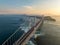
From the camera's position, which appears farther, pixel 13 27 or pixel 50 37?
pixel 13 27

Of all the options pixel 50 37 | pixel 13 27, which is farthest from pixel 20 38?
pixel 13 27

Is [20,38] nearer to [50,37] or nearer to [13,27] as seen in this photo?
[50,37]

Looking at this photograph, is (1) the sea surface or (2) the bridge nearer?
(2) the bridge

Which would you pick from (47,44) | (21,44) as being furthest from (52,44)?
(21,44)

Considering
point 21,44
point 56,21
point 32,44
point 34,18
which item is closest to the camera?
point 21,44

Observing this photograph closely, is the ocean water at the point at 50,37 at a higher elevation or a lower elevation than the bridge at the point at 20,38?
lower

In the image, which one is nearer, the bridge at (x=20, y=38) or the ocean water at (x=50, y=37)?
the bridge at (x=20, y=38)

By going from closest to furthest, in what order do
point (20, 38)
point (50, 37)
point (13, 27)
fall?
point (20, 38) < point (50, 37) < point (13, 27)

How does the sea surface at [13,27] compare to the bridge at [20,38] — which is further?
the sea surface at [13,27]

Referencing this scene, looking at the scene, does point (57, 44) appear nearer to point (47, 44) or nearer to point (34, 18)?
point (47, 44)

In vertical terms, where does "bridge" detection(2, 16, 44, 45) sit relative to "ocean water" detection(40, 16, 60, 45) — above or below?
above

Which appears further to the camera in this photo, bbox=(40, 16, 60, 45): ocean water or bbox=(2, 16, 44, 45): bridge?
bbox=(40, 16, 60, 45): ocean water
